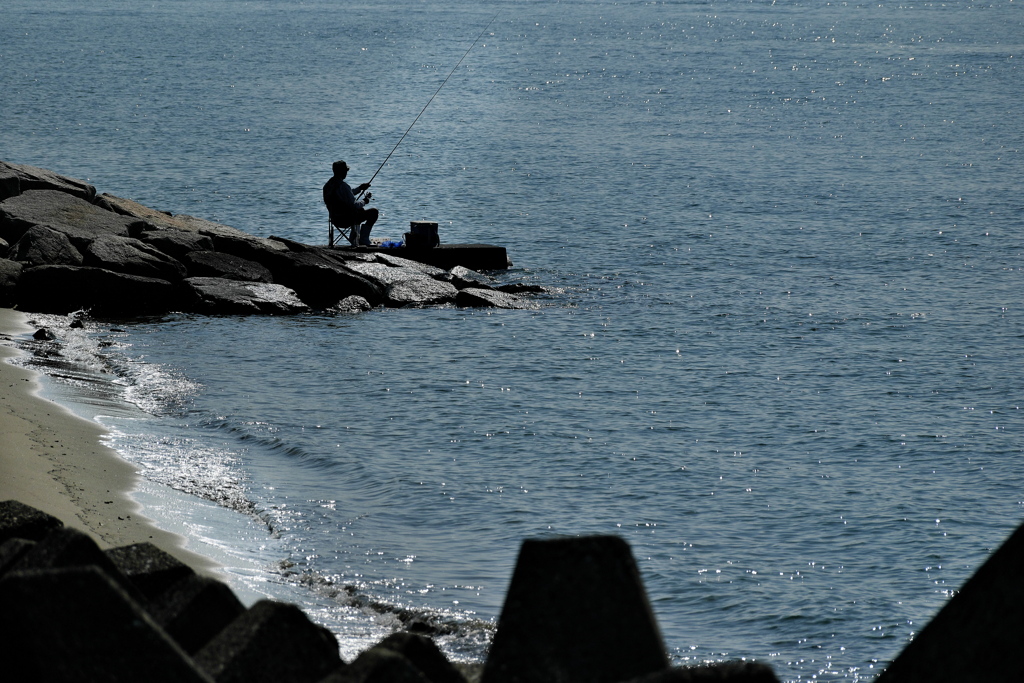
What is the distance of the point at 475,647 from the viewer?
21.9ft

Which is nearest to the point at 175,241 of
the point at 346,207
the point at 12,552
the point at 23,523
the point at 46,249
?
the point at 46,249

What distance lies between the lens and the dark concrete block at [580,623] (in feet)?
9.07

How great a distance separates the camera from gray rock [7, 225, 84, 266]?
15352 mm

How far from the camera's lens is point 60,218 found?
16812 mm

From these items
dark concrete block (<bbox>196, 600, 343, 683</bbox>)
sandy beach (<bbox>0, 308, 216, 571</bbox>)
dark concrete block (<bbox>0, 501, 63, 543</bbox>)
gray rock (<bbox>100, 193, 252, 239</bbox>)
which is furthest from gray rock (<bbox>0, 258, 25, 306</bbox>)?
dark concrete block (<bbox>196, 600, 343, 683</bbox>)

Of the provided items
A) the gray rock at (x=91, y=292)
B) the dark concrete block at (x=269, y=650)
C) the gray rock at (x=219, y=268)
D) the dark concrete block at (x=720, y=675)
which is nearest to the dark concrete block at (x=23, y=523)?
the dark concrete block at (x=269, y=650)

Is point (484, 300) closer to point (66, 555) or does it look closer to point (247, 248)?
point (247, 248)

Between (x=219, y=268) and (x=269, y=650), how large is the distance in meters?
14.3

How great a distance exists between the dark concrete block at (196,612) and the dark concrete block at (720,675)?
1.48 meters

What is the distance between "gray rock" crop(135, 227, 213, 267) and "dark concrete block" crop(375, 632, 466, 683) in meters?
14.5

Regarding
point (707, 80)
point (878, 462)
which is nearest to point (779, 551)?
point (878, 462)

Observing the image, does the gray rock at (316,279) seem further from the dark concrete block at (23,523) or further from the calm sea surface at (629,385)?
the dark concrete block at (23,523)

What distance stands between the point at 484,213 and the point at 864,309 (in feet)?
39.5

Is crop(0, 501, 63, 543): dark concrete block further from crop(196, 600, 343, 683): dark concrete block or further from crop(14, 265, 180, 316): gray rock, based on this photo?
crop(14, 265, 180, 316): gray rock
